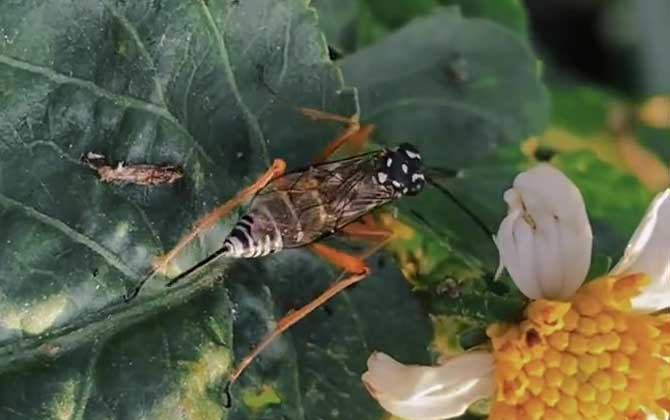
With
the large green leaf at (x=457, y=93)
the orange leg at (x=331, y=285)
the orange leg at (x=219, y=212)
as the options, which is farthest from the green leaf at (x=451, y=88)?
the orange leg at (x=219, y=212)

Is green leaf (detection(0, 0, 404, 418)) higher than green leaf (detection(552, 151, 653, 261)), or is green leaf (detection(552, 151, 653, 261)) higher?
green leaf (detection(0, 0, 404, 418))

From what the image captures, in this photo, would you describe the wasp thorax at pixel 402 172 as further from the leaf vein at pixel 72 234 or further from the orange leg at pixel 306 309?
the leaf vein at pixel 72 234

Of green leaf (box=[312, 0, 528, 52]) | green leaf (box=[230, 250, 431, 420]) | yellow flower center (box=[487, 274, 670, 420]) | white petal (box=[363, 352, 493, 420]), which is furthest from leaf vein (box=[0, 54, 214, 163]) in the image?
green leaf (box=[312, 0, 528, 52])

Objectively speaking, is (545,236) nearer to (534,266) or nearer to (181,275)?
(534,266)

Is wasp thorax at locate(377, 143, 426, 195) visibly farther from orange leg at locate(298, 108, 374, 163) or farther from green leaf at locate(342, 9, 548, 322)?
green leaf at locate(342, 9, 548, 322)

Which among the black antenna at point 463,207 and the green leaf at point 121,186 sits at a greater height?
the green leaf at point 121,186

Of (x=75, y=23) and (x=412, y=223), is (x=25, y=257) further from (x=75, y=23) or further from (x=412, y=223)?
(x=412, y=223)

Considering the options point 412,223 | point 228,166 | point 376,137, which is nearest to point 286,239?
point 228,166
